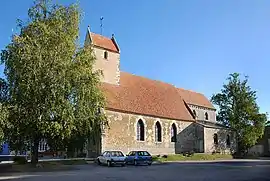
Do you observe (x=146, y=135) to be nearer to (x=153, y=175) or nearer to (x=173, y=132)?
(x=173, y=132)

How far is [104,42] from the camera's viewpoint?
42.2 meters

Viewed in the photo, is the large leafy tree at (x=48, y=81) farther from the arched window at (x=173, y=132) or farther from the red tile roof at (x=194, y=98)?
the red tile roof at (x=194, y=98)

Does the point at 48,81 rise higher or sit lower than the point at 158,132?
higher

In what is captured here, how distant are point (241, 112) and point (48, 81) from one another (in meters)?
33.6

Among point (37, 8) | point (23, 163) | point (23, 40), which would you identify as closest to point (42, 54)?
point (23, 40)

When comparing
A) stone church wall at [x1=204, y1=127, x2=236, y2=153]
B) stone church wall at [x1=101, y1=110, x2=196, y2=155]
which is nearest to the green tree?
stone church wall at [x1=204, y1=127, x2=236, y2=153]

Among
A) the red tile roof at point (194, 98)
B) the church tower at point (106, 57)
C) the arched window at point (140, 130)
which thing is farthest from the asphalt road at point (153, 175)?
the red tile roof at point (194, 98)

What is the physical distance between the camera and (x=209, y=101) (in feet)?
187

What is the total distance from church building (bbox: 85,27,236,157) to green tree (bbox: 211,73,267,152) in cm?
176

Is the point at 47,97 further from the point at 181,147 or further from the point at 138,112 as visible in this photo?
the point at 181,147

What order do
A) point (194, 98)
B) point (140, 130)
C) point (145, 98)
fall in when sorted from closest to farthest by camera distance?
point (140, 130) → point (145, 98) → point (194, 98)

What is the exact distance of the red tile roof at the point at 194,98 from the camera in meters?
51.8

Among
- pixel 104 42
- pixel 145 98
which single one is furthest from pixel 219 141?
pixel 104 42

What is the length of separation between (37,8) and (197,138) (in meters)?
28.2
